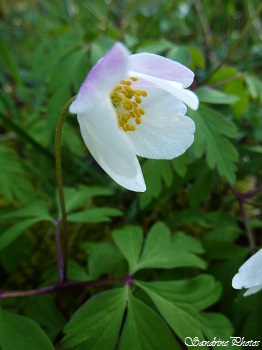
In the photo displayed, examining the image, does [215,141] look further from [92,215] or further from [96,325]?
[96,325]

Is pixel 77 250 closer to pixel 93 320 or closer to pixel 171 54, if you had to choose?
pixel 93 320

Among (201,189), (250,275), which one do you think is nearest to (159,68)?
(250,275)

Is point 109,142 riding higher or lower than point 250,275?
higher

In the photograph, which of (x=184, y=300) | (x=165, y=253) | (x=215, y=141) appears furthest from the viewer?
(x=215, y=141)

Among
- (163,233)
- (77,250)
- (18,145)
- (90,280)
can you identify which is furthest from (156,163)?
(18,145)

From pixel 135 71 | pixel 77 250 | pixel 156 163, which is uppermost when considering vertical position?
pixel 135 71

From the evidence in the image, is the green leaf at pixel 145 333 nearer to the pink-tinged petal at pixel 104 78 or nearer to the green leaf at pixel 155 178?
the green leaf at pixel 155 178
